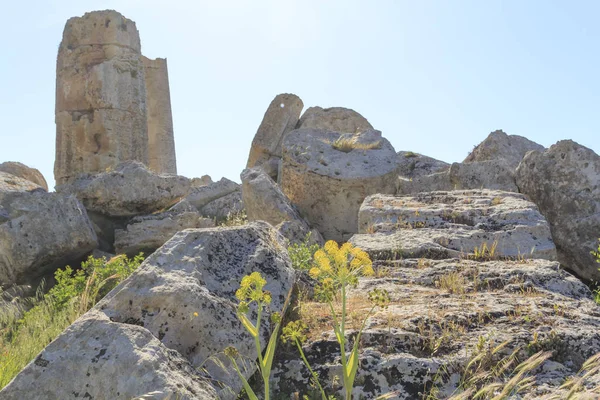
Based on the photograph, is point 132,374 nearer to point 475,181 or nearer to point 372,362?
point 372,362

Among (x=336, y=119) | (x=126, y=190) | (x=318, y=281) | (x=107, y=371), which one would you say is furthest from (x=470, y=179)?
(x=336, y=119)

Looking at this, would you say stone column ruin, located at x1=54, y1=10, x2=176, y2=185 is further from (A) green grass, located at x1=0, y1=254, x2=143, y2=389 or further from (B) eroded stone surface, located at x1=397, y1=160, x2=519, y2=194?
(A) green grass, located at x1=0, y1=254, x2=143, y2=389

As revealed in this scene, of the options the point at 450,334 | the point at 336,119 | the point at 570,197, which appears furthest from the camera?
the point at 336,119

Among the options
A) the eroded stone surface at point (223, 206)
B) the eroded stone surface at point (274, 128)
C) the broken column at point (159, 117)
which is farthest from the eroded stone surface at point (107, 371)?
the broken column at point (159, 117)

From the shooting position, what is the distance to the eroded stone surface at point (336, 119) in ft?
54.1

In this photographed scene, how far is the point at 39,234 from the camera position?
297 inches

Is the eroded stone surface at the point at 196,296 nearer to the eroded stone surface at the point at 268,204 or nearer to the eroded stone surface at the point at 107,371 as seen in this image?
the eroded stone surface at the point at 107,371

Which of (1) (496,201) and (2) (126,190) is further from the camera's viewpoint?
(2) (126,190)

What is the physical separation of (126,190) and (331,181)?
2788 mm

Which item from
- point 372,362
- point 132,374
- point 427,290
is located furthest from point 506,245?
point 132,374

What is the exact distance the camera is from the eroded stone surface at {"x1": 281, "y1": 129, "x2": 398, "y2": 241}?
8938mm

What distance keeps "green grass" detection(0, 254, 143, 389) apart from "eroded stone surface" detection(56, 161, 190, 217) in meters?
2.09

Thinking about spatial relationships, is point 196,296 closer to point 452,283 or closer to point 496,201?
point 452,283

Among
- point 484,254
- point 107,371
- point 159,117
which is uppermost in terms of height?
point 159,117
